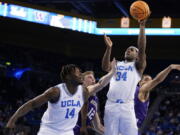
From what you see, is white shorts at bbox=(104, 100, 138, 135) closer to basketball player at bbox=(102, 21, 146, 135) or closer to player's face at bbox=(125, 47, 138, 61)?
basketball player at bbox=(102, 21, 146, 135)

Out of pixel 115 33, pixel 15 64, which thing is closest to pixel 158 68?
pixel 115 33

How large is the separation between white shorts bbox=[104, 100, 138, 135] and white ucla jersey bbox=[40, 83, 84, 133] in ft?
3.81

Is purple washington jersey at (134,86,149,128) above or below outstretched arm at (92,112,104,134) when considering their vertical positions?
above

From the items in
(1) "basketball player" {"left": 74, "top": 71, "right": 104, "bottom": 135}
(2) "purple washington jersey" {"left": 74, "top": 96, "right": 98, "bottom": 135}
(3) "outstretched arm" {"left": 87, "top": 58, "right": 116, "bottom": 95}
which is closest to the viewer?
(3) "outstretched arm" {"left": 87, "top": 58, "right": 116, "bottom": 95}

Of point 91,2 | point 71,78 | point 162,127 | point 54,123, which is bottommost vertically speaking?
point 162,127

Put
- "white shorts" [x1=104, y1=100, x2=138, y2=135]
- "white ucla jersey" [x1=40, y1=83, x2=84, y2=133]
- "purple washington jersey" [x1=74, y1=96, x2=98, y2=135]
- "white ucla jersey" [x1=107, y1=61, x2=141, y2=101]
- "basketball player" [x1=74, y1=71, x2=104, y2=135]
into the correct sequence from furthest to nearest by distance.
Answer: "purple washington jersey" [x1=74, y1=96, x2=98, y2=135]
"basketball player" [x1=74, y1=71, x2=104, y2=135]
"white ucla jersey" [x1=107, y1=61, x2=141, y2=101]
"white shorts" [x1=104, y1=100, x2=138, y2=135]
"white ucla jersey" [x1=40, y1=83, x2=84, y2=133]

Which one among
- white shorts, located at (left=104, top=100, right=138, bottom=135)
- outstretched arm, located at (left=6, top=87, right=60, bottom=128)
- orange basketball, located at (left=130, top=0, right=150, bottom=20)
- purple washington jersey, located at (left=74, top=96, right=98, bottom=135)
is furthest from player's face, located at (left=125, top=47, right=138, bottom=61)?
outstretched arm, located at (left=6, top=87, right=60, bottom=128)

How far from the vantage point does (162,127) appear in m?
16.1

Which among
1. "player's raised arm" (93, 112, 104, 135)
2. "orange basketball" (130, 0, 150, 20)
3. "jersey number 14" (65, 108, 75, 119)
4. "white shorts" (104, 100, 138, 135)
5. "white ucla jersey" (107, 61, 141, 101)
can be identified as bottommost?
"player's raised arm" (93, 112, 104, 135)

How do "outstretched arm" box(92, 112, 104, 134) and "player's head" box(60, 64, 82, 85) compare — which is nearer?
"player's head" box(60, 64, 82, 85)

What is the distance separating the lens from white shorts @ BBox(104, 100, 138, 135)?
5672 millimetres

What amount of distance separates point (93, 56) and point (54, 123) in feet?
47.7

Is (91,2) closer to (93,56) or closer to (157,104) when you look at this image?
(93,56)

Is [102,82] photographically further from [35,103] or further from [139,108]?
[35,103]
